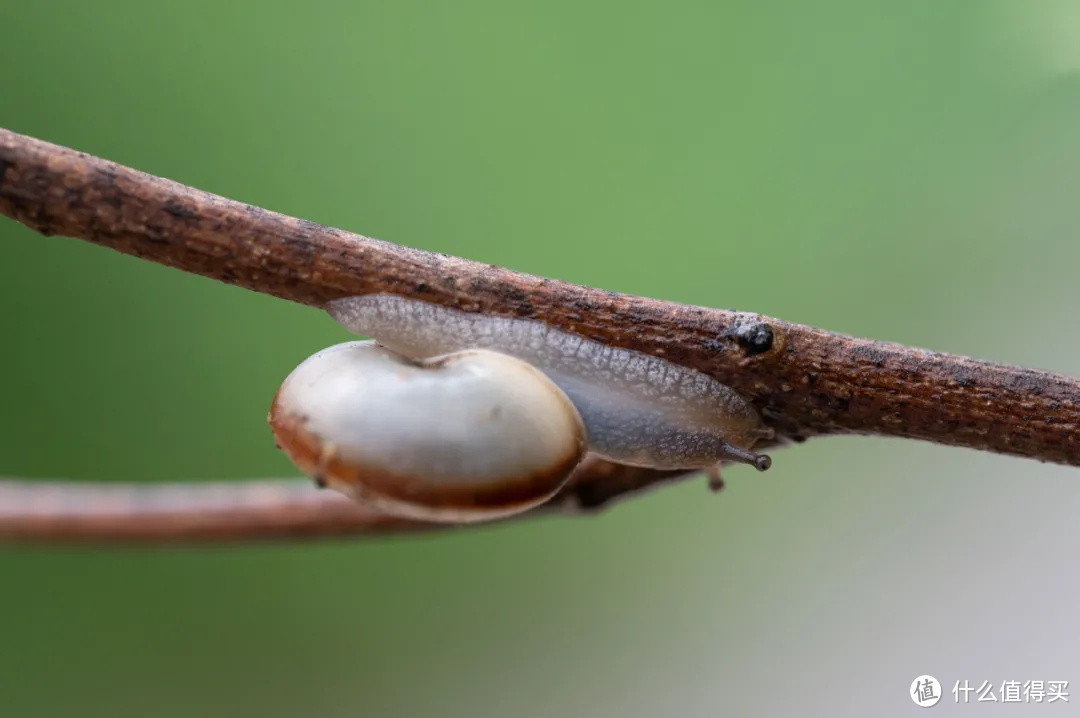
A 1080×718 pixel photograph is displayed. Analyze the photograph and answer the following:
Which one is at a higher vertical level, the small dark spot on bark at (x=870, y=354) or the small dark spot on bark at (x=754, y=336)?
the small dark spot on bark at (x=870, y=354)

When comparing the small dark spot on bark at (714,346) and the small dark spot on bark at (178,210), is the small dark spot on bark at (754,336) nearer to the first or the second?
the small dark spot on bark at (714,346)

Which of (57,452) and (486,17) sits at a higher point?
(486,17)

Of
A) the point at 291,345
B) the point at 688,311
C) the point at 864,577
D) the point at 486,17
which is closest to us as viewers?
the point at 688,311

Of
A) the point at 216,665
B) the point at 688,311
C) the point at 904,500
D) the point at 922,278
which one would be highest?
the point at 922,278

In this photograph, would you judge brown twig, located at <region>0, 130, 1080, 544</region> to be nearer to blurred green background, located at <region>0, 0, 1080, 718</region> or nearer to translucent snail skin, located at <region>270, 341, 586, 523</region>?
translucent snail skin, located at <region>270, 341, 586, 523</region>

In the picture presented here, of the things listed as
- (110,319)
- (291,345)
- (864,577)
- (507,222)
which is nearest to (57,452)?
(110,319)

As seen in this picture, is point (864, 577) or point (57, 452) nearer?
point (864, 577)

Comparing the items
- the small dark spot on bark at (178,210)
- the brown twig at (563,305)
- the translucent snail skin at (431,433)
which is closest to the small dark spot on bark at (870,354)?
the brown twig at (563,305)

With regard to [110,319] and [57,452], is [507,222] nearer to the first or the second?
[110,319]
